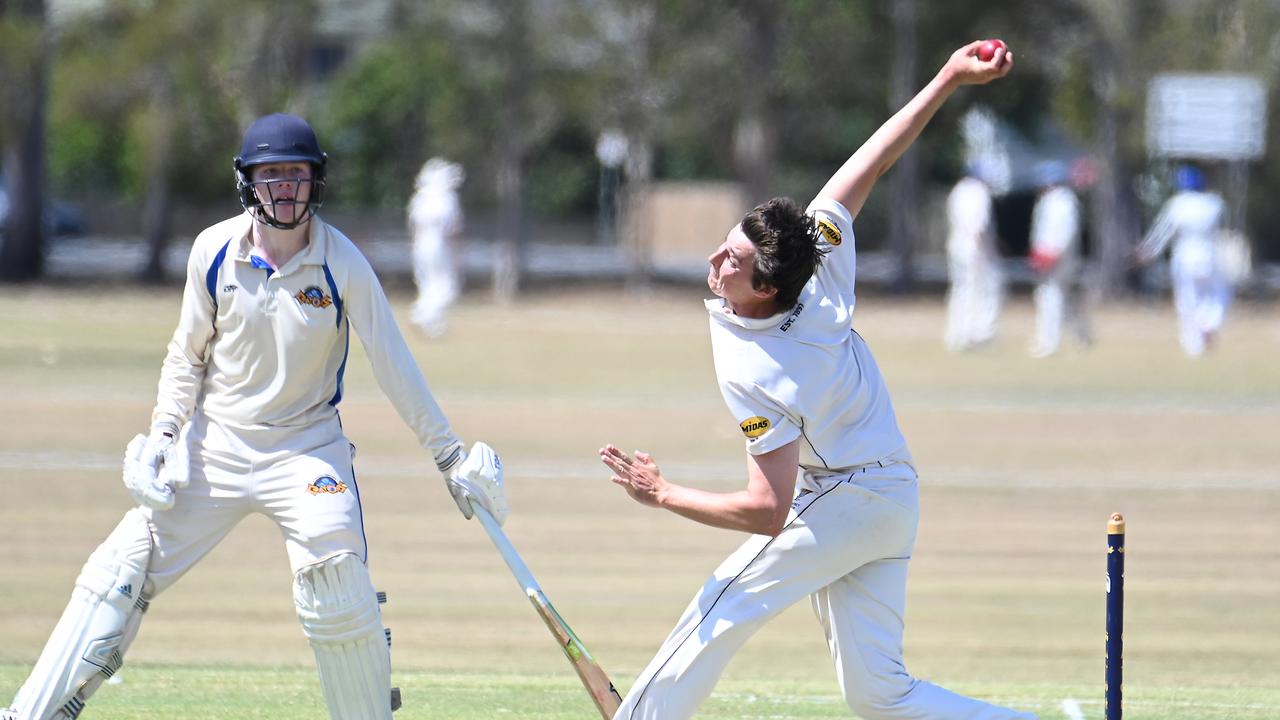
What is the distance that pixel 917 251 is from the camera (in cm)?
5391

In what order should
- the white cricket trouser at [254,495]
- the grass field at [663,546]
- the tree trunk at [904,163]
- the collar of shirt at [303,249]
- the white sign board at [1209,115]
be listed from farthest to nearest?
the tree trunk at [904,163], the white sign board at [1209,115], the grass field at [663,546], the collar of shirt at [303,249], the white cricket trouser at [254,495]

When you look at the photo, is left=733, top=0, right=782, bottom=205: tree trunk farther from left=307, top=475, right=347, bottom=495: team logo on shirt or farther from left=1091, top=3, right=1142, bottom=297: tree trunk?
left=307, top=475, right=347, bottom=495: team logo on shirt

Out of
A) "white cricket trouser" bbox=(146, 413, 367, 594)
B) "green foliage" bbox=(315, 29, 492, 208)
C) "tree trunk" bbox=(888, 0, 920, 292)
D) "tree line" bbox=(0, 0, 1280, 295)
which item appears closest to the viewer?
→ "white cricket trouser" bbox=(146, 413, 367, 594)

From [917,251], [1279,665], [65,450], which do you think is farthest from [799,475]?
[917,251]

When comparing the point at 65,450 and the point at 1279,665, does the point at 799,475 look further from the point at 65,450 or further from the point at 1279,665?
the point at 65,450

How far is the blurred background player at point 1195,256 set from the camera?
2339cm

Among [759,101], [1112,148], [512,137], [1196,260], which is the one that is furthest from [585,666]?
[1112,148]

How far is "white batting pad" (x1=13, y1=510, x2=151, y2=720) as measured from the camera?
5.40 m

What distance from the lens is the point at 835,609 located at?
5.30 metres

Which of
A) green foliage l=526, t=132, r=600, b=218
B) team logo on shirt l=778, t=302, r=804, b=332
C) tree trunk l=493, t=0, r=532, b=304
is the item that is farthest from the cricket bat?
green foliage l=526, t=132, r=600, b=218

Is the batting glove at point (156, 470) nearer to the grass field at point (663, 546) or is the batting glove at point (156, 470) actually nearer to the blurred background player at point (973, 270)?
the grass field at point (663, 546)

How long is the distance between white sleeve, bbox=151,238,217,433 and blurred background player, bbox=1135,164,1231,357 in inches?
768

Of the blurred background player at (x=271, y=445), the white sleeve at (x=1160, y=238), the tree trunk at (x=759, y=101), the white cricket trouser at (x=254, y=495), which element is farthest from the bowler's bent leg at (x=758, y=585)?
the tree trunk at (x=759, y=101)

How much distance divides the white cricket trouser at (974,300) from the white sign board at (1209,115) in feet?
38.7
